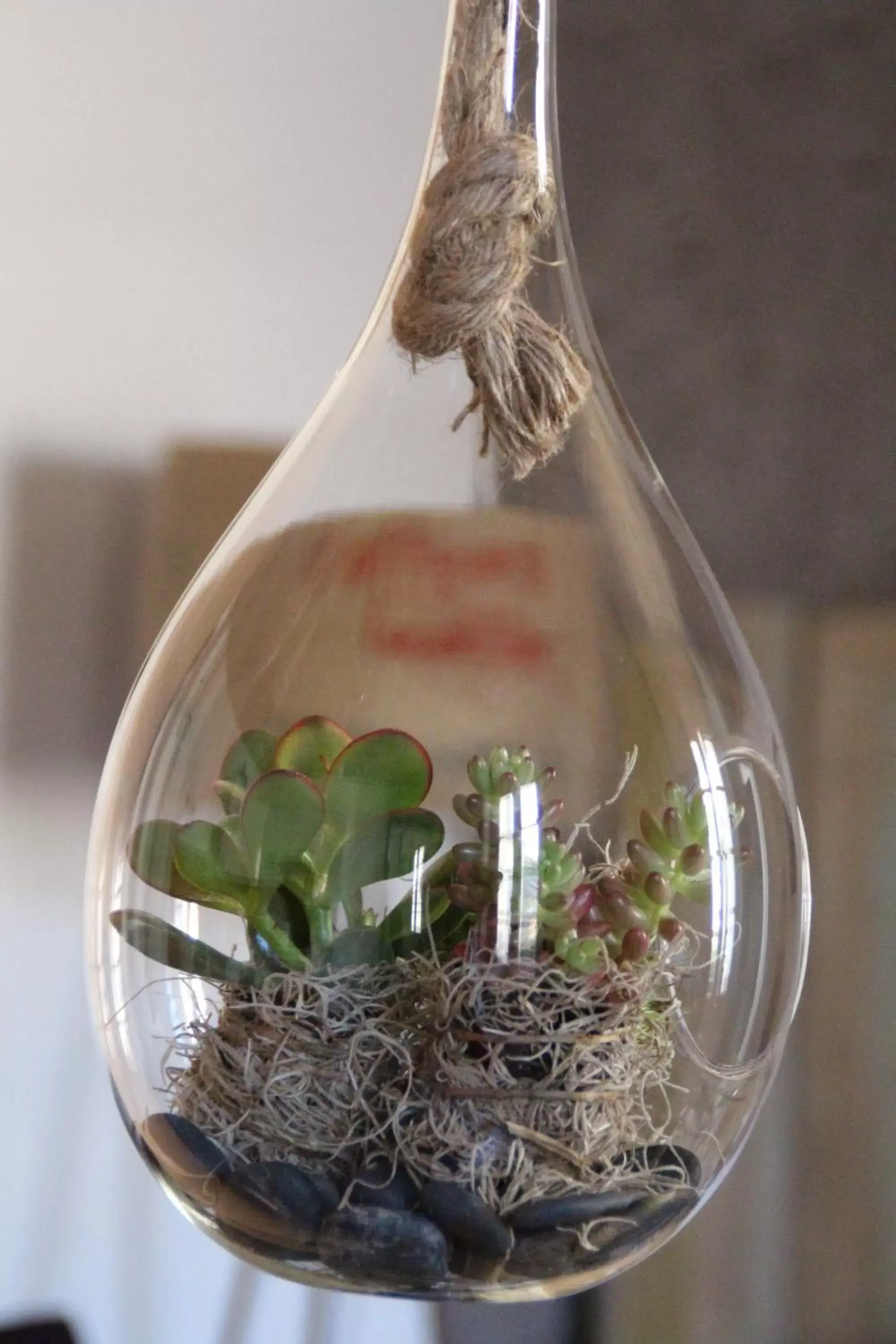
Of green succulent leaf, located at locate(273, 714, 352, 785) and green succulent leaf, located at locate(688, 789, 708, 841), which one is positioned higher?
green succulent leaf, located at locate(273, 714, 352, 785)

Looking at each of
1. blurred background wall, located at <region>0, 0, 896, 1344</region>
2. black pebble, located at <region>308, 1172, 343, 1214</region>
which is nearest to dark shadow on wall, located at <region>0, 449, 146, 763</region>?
blurred background wall, located at <region>0, 0, 896, 1344</region>

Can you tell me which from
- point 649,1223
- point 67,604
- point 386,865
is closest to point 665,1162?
point 649,1223

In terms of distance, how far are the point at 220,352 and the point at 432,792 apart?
0.45 meters

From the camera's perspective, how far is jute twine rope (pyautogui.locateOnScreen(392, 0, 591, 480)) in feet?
1.07

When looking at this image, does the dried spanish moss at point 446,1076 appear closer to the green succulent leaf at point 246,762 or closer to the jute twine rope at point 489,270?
the green succulent leaf at point 246,762

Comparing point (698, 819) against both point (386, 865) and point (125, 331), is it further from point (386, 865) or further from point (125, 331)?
point (125, 331)

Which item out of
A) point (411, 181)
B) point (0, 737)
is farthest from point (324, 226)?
point (0, 737)

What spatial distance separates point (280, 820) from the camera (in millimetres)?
300

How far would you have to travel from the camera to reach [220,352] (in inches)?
26.8

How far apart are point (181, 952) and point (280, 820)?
59 millimetres

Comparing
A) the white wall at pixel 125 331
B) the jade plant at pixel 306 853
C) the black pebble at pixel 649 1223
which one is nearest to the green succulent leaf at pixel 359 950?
the jade plant at pixel 306 853

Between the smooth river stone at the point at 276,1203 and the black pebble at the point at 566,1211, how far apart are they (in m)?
0.05

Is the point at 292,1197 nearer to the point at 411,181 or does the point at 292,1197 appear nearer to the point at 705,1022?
the point at 705,1022

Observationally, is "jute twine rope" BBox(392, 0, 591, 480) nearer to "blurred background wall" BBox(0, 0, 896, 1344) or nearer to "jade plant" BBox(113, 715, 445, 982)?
"jade plant" BBox(113, 715, 445, 982)
